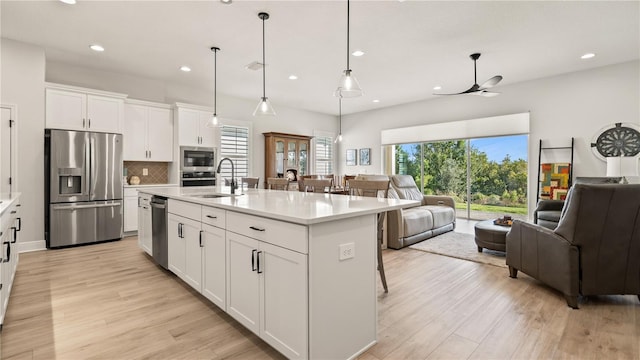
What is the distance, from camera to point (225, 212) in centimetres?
217

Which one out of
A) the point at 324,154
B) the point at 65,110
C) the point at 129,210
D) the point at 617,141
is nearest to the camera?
the point at 65,110

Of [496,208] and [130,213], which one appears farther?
[496,208]

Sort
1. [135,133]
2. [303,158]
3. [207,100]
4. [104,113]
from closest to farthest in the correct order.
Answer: [104,113] < [135,133] < [207,100] < [303,158]

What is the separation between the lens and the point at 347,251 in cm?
175

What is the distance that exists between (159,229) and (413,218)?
3370mm

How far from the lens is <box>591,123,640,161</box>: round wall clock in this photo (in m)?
4.74

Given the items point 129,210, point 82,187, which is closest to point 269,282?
point 82,187

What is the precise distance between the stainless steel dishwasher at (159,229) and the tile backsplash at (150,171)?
8.43 ft

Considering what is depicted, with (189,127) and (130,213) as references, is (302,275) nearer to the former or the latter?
(130,213)

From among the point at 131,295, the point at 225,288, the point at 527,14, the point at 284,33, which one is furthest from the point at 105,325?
the point at 527,14

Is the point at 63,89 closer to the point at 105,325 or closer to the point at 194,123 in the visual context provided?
the point at 194,123

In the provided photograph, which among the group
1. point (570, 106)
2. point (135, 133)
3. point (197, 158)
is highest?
point (570, 106)

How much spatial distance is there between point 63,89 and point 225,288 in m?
4.33

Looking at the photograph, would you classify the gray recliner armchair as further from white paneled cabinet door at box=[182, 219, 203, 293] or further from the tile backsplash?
the tile backsplash
